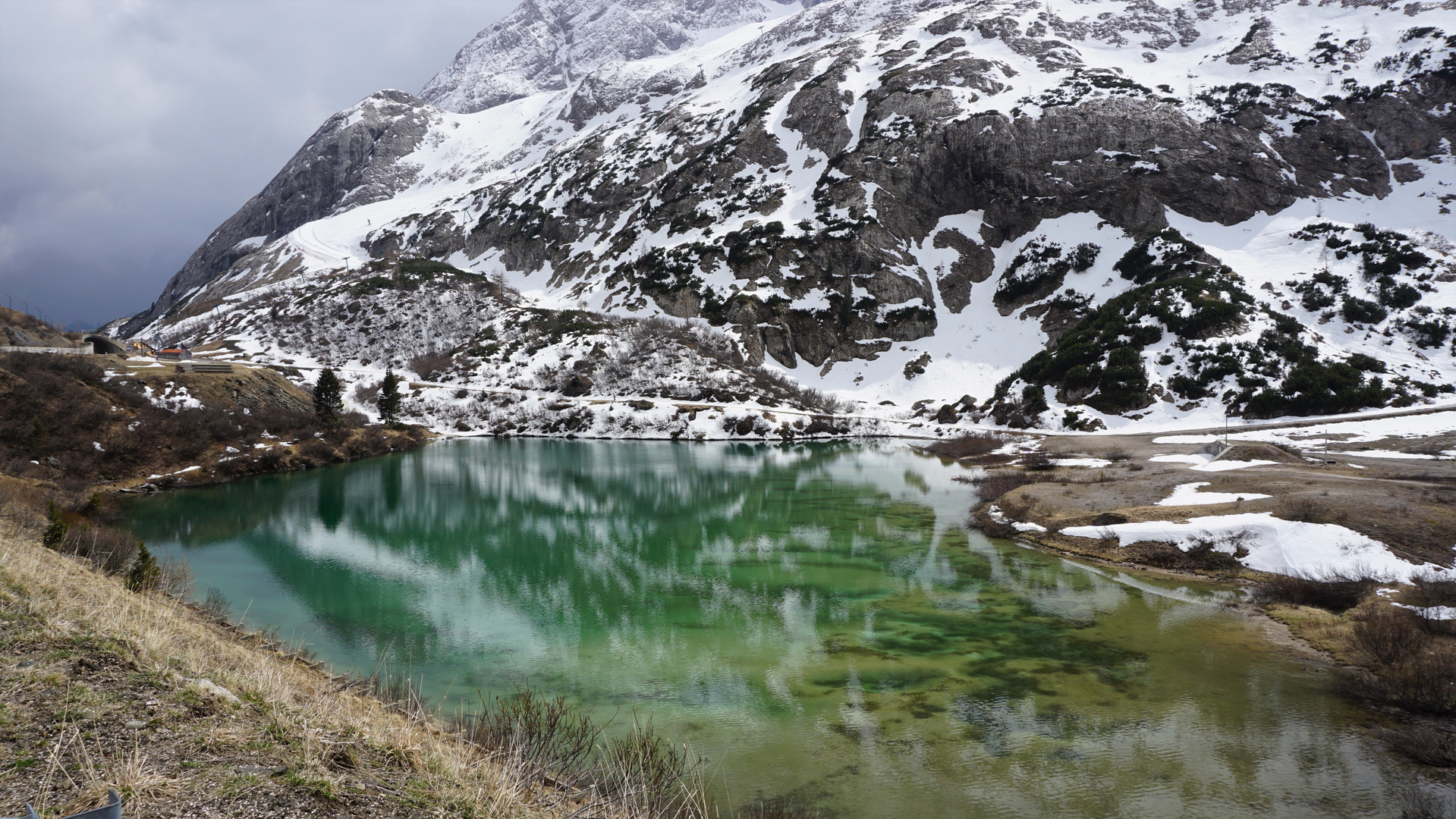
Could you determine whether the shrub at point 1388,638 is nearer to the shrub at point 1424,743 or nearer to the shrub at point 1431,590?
the shrub at point 1431,590

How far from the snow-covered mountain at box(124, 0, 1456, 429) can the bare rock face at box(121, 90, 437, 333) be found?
4536cm

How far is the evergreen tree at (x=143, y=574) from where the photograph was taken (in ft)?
46.4

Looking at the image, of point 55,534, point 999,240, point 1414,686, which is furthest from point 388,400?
point 999,240

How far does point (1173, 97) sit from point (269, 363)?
130 metres

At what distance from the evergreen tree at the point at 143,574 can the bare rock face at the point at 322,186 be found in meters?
188

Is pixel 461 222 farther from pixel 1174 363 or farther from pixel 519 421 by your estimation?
pixel 1174 363

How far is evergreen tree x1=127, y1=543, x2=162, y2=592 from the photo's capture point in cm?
1415

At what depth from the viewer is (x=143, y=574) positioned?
14.5 metres

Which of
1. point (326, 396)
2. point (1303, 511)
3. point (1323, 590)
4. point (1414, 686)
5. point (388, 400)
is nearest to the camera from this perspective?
point (1414, 686)

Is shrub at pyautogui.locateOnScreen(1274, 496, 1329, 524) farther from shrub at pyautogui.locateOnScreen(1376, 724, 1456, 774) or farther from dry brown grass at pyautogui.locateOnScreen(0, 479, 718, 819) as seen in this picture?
dry brown grass at pyautogui.locateOnScreen(0, 479, 718, 819)

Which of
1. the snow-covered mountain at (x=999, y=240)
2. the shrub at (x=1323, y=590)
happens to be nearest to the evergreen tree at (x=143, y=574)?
the shrub at (x=1323, y=590)

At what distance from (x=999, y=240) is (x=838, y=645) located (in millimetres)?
96184

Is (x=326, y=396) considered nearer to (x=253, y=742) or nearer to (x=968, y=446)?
(x=968, y=446)

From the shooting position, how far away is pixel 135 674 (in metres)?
7.02
